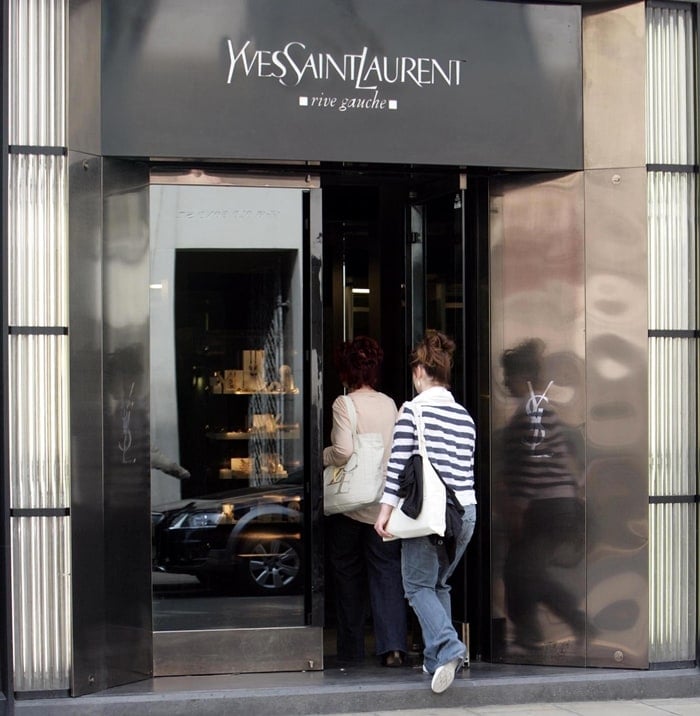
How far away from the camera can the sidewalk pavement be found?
610cm

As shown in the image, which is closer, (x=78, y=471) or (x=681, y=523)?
(x=78, y=471)

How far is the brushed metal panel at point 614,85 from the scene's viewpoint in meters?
6.49

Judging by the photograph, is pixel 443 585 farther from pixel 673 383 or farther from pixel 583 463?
pixel 673 383

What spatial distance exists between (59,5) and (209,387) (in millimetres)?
2181

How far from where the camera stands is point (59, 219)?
5.89m

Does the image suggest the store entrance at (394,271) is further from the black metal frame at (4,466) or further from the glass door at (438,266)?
the black metal frame at (4,466)

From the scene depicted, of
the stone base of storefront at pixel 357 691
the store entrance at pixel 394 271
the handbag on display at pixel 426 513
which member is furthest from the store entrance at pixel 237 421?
the handbag on display at pixel 426 513

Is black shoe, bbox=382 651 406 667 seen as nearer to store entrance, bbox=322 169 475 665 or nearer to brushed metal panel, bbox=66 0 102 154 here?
store entrance, bbox=322 169 475 665

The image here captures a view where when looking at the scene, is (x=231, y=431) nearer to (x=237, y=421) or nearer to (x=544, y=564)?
(x=237, y=421)

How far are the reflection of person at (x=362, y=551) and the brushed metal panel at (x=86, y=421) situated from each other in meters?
1.52

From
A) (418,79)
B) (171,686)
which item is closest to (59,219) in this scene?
(418,79)

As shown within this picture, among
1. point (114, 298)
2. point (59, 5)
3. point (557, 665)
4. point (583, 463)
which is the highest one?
point (59, 5)

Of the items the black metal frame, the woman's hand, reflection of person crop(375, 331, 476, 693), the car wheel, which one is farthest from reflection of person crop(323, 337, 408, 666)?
the black metal frame

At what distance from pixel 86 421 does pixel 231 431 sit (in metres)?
0.95
